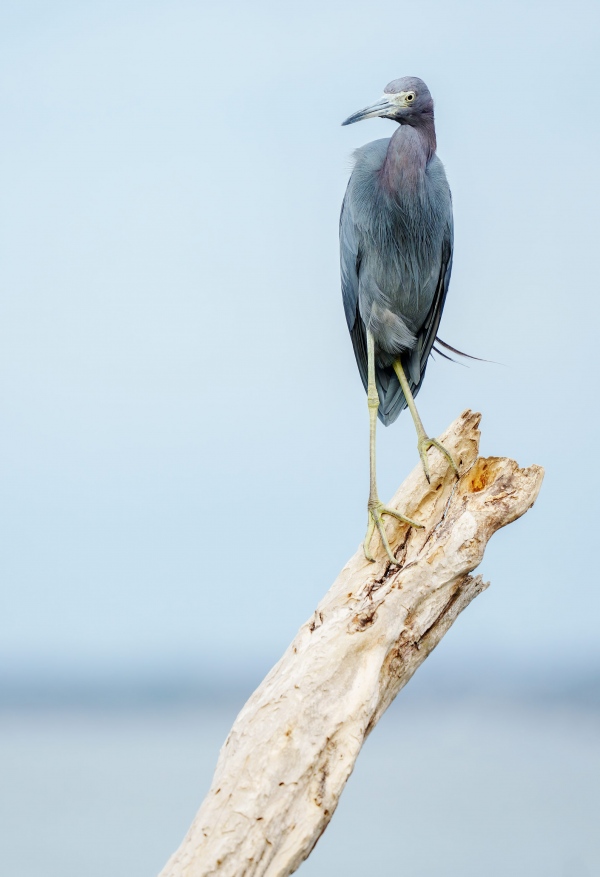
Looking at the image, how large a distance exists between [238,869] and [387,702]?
517mm

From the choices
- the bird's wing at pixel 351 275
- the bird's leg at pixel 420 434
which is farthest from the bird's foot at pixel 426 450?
the bird's wing at pixel 351 275

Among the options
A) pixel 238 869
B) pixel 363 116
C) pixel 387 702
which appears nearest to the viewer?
pixel 238 869

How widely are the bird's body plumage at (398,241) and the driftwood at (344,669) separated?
0.48m

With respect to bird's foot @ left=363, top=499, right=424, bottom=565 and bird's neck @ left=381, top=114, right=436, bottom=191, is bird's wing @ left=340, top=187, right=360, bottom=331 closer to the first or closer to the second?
bird's neck @ left=381, top=114, right=436, bottom=191

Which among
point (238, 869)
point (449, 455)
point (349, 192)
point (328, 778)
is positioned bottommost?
point (238, 869)

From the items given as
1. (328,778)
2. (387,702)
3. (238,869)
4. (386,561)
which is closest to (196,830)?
(238,869)

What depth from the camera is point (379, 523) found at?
235 cm

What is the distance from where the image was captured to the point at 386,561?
226cm

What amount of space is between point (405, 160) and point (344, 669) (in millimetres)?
1406

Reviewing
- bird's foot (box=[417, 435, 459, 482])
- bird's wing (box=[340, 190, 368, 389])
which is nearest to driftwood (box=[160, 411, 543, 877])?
bird's foot (box=[417, 435, 459, 482])

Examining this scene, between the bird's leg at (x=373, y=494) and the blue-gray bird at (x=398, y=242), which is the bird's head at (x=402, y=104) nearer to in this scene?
the blue-gray bird at (x=398, y=242)

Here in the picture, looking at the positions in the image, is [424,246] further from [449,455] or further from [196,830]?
[196,830]

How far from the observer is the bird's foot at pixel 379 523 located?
2.27m

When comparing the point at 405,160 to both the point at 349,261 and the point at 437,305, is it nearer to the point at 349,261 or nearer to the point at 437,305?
the point at 349,261
